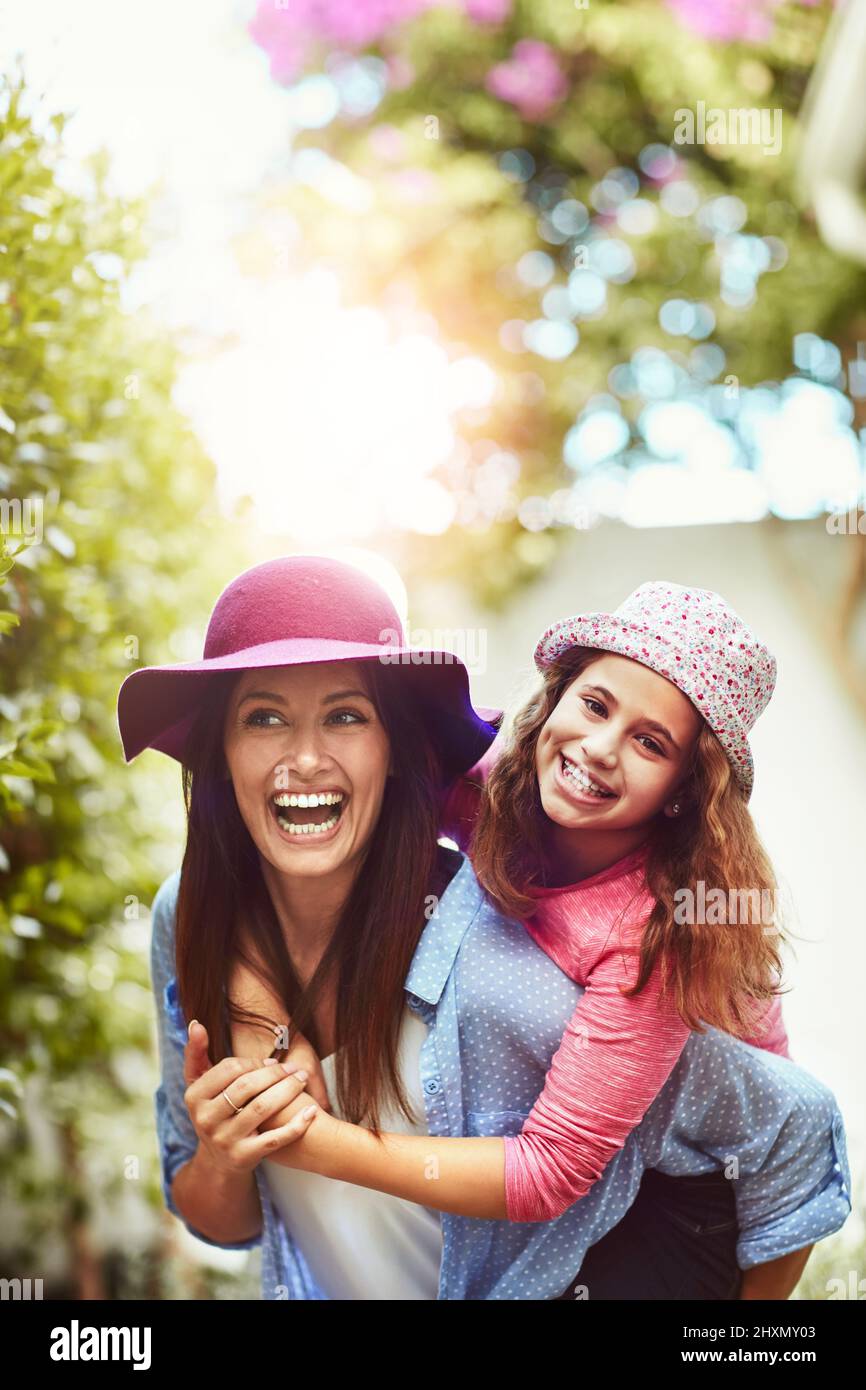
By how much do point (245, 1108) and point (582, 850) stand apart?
1.72 ft

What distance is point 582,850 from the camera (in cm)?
152

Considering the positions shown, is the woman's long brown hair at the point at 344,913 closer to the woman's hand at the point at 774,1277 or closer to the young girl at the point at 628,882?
the young girl at the point at 628,882

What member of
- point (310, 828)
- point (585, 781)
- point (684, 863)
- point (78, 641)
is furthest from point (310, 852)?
point (78, 641)

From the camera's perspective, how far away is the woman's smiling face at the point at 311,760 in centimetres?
152

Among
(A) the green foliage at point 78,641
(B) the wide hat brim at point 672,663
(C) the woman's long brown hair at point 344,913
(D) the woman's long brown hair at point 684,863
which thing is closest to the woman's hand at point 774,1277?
(D) the woman's long brown hair at point 684,863

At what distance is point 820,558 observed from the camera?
2.54 metres

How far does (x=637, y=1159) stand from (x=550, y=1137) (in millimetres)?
215

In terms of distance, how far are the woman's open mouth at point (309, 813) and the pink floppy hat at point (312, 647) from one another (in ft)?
0.54

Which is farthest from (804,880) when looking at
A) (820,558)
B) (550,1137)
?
(550,1137)

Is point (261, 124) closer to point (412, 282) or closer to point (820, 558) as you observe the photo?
point (412, 282)

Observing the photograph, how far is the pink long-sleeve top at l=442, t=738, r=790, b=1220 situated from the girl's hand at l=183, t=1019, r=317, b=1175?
0.90 ft

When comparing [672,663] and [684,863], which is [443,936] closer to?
[684,863]

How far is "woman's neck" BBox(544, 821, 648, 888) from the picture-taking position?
151 cm
